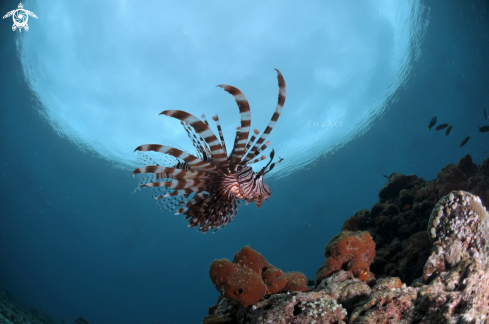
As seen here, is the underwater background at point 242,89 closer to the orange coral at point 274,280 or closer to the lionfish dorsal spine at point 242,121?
the lionfish dorsal spine at point 242,121

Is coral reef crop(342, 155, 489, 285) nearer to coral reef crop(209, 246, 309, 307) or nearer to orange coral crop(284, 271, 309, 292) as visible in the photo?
orange coral crop(284, 271, 309, 292)

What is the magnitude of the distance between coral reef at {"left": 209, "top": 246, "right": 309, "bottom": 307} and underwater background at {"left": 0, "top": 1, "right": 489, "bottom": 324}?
342cm

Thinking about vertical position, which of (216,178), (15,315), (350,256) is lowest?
(350,256)

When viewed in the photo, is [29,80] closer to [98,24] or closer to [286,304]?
[98,24]

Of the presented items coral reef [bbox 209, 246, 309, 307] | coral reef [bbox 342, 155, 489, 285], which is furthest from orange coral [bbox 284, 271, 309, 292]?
coral reef [bbox 342, 155, 489, 285]

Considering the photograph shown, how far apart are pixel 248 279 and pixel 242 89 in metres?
17.6

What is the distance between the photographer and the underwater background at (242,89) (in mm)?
15562

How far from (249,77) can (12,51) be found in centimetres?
1759

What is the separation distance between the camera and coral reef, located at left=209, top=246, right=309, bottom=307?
283 centimetres

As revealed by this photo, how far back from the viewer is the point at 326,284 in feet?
10.2

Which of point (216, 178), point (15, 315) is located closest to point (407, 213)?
point (216, 178)

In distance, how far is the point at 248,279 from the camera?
2.88 metres

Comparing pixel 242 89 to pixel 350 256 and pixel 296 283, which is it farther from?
pixel 296 283

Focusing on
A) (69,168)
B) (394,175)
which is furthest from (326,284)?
(69,168)
